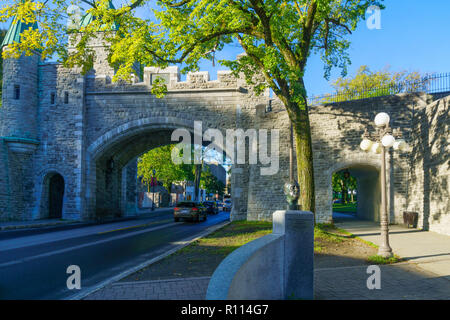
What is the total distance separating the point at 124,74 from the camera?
39.2ft

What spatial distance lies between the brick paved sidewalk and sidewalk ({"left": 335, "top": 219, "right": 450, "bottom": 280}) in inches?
31.0

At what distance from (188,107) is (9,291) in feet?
55.6

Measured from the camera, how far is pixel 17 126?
68.4ft

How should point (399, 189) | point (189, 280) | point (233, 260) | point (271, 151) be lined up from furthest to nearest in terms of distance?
point (271, 151), point (399, 189), point (189, 280), point (233, 260)

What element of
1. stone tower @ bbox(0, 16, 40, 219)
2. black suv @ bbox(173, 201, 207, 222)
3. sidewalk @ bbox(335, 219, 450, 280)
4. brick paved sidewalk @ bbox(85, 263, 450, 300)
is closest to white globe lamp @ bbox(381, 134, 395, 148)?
sidewalk @ bbox(335, 219, 450, 280)

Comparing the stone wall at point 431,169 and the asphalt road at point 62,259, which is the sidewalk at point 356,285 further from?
the stone wall at point 431,169

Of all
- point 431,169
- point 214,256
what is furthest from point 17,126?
point 431,169

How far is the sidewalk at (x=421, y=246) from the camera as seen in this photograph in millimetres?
7561

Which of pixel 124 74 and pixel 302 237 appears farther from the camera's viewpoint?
pixel 124 74

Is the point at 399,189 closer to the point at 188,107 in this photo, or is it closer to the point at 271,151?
the point at 271,151

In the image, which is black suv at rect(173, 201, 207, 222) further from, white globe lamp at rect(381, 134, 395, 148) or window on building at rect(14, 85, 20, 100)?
white globe lamp at rect(381, 134, 395, 148)

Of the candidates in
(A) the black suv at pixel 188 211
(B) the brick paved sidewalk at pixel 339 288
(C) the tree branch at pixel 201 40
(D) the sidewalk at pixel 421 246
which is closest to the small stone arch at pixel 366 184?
(D) the sidewalk at pixel 421 246

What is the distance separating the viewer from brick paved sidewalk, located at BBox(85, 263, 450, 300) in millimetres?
5188

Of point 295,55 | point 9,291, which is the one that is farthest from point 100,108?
point 9,291
